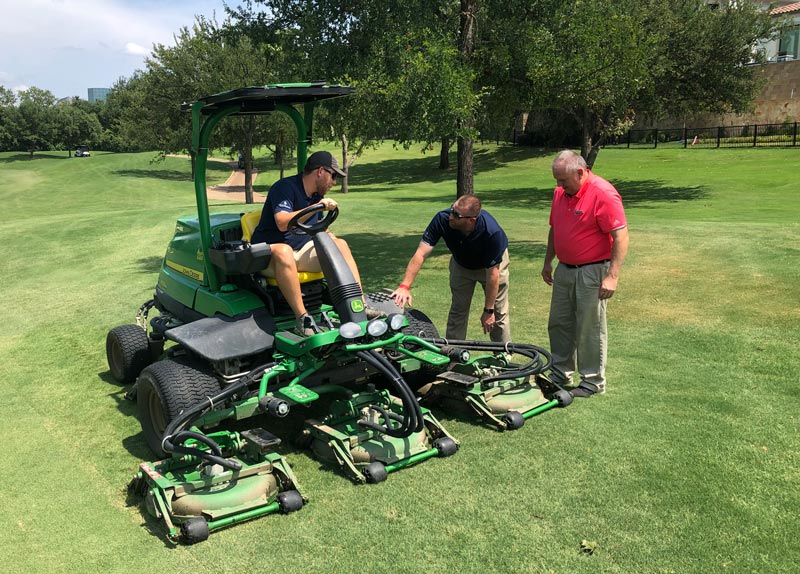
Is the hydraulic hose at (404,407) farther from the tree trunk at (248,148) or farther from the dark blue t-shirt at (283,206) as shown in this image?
the tree trunk at (248,148)

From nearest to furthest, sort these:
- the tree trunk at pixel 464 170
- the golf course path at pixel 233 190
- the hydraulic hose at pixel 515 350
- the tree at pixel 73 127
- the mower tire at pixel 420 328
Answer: the hydraulic hose at pixel 515 350 → the mower tire at pixel 420 328 → the tree trunk at pixel 464 170 → the golf course path at pixel 233 190 → the tree at pixel 73 127

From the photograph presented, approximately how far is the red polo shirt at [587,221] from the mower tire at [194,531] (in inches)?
131

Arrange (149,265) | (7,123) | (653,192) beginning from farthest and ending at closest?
(7,123), (653,192), (149,265)

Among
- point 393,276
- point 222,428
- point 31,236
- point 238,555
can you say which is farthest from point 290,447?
point 31,236

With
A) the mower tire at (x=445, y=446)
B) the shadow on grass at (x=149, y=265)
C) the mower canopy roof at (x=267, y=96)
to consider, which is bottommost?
the shadow on grass at (x=149, y=265)

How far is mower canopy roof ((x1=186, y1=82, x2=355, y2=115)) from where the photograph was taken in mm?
4430

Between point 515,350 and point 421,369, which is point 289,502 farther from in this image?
point 515,350

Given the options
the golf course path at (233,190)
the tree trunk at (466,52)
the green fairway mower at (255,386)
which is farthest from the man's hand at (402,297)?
the golf course path at (233,190)

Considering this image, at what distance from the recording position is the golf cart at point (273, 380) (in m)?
3.78

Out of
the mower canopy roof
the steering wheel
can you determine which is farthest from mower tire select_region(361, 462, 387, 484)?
the mower canopy roof

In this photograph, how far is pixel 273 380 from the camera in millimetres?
4527

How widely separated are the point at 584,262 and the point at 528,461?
1.78 meters

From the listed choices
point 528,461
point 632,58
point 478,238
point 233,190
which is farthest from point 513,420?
point 233,190

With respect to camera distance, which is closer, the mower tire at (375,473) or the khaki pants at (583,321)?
the mower tire at (375,473)
